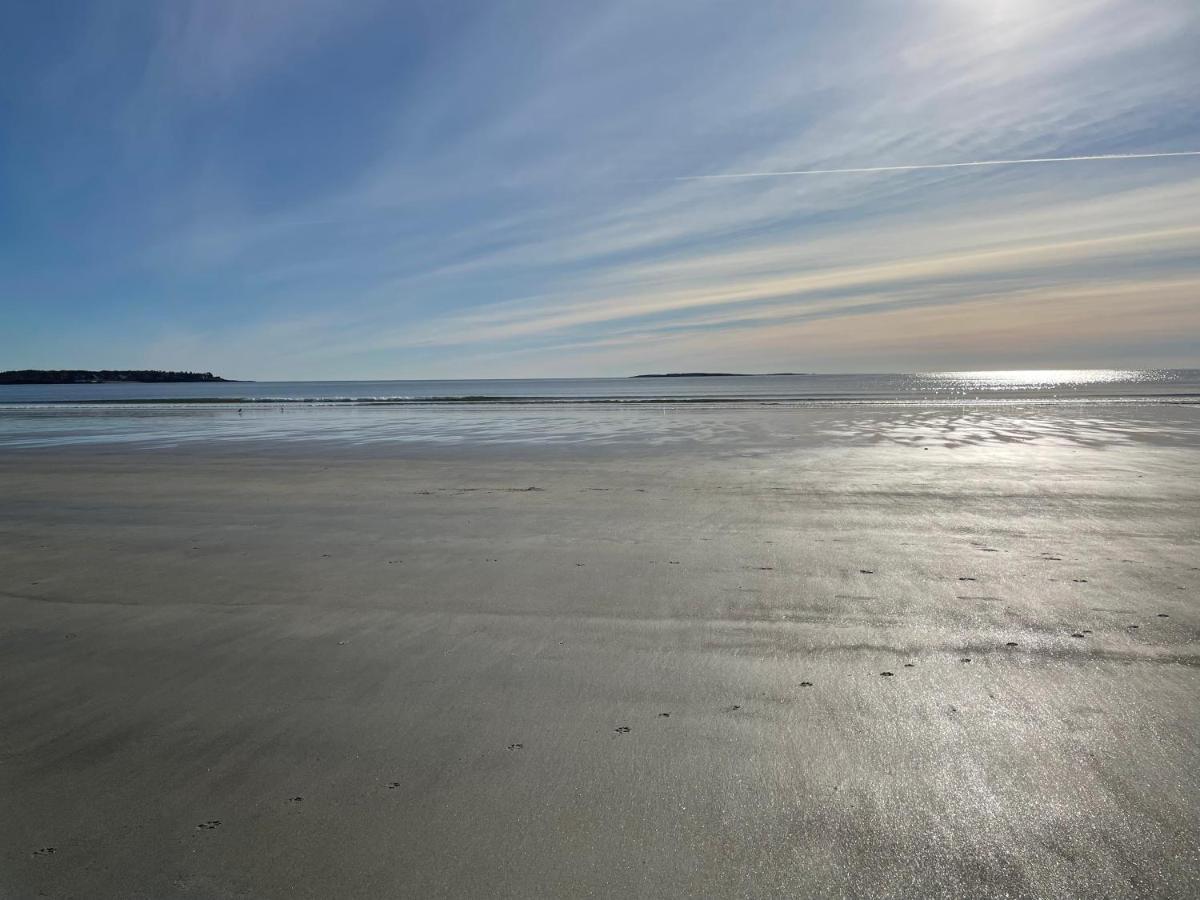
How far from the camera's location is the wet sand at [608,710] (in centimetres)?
263

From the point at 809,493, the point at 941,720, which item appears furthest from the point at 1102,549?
the point at 941,720

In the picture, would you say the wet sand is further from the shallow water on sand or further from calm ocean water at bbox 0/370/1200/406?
calm ocean water at bbox 0/370/1200/406

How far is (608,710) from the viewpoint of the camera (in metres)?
3.79

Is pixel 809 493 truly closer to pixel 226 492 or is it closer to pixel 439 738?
pixel 439 738

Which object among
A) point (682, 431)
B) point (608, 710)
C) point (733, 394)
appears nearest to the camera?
point (608, 710)

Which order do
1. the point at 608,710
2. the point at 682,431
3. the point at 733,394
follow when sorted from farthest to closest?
the point at 733,394 < the point at 682,431 < the point at 608,710

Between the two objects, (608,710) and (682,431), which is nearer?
(608,710)

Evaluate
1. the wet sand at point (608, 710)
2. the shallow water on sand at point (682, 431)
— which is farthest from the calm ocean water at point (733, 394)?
the wet sand at point (608, 710)

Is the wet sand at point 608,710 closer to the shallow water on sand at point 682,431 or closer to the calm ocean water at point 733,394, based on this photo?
the shallow water on sand at point 682,431

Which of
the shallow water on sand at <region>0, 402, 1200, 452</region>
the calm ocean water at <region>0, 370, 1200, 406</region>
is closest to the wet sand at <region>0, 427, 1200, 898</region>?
the shallow water on sand at <region>0, 402, 1200, 452</region>

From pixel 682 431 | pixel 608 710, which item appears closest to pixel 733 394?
pixel 682 431

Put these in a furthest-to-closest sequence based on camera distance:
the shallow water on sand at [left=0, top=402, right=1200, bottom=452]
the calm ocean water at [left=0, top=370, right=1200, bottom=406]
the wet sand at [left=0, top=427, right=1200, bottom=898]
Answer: the calm ocean water at [left=0, top=370, right=1200, bottom=406] < the shallow water on sand at [left=0, top=402, right=1200, bottom=452] < the wet sand at [left=0, top=427, right=1200, bottom=898]

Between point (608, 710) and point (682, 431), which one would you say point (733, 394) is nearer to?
point (682, 431)

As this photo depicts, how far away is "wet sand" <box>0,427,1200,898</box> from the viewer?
8.63ft
